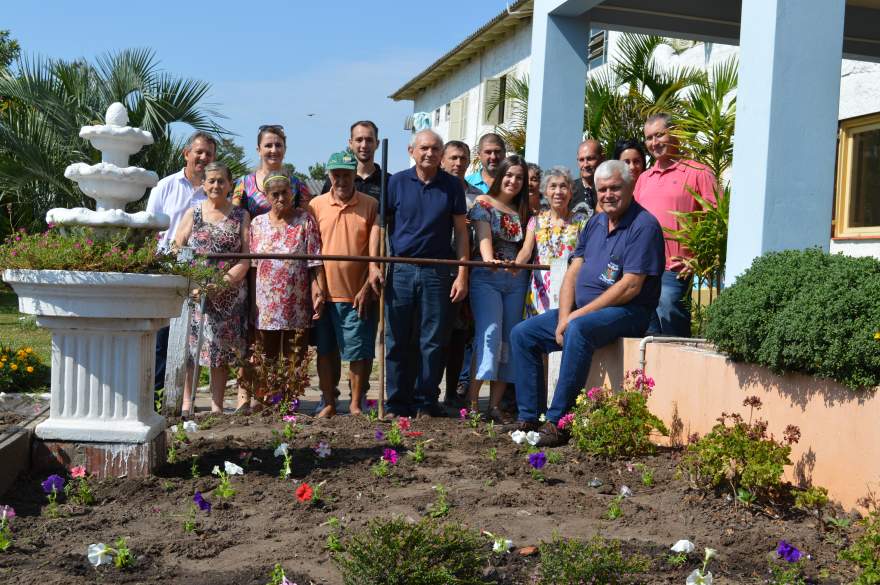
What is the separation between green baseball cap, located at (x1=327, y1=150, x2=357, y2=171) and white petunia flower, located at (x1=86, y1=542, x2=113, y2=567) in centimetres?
373

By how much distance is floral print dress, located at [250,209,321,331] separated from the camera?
6.93m

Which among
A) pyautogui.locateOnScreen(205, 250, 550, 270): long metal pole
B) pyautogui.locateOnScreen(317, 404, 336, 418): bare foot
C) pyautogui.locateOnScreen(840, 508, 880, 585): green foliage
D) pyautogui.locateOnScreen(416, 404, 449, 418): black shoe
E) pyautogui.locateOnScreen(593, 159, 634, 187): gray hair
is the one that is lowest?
pyautogui.locateOnScreen(317, 404, 336, 418): bare foot

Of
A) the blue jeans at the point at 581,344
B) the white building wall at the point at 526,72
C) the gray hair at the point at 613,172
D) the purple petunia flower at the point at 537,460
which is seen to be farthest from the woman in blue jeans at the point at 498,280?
the white building wall at the point at 526,72

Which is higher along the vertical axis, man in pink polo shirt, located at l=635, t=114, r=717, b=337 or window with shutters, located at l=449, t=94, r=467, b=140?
window with shutters, located at l=449, t=94, r=467, b=140

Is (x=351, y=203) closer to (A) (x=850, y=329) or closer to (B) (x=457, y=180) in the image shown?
(B) (x=457, y=180)

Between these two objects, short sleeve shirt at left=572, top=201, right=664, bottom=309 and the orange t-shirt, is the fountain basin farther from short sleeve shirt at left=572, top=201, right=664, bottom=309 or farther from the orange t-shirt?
short sleeve shirt at left=572, top=201, right=664, bottom=309

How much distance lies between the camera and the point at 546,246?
706 centimetres

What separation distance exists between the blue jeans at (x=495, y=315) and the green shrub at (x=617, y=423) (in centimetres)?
139

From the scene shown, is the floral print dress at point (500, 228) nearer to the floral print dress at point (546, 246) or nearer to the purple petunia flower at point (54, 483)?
the floral print dress at point (546, 246)

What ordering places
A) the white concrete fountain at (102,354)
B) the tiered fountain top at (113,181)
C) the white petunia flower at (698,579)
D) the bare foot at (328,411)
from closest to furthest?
1. the white petunia flower at (698,579)
2. the white concrete fountain at (102,354)
3. the tiered fountain top at (113,181)
4. the bare foot at (328,411)

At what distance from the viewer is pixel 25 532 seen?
4.07 meters

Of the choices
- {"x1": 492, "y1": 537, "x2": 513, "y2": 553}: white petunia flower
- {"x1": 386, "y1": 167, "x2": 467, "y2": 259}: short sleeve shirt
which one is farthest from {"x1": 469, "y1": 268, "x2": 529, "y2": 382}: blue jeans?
{"x1": 492, "y1": 537, "x2": 513, "y2": 553}: white petunia flower

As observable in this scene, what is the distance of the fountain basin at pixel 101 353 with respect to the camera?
15.7 ft

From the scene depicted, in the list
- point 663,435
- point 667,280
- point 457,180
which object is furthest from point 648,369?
point 457,180
